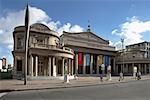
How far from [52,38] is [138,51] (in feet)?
213

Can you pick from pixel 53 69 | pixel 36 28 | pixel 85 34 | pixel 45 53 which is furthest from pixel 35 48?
pixel 85 34

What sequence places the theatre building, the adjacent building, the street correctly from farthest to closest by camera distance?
the adjacent building
the theatre building
the street

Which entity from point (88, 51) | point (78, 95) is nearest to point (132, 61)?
point (88, 51)

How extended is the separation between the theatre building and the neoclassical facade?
92.3 ft

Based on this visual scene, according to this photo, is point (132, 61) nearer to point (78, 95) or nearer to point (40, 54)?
point (40, 54)

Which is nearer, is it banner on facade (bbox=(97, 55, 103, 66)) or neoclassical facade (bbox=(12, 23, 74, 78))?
neoclassical facade (bbox=(12, 23, 74, 78))

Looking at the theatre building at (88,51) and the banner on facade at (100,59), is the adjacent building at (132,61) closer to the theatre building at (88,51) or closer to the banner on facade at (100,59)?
the theatre building at (88,51)

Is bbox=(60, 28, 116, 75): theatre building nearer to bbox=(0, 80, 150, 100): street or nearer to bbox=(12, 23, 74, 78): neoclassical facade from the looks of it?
bbox=(12, 23, 74, 78): neoclassical facade

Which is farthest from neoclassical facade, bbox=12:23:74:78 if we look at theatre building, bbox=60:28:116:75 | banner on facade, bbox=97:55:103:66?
banner on facade, bbox=97:55:103:66

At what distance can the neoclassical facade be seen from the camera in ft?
155

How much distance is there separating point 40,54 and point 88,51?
45.0 m

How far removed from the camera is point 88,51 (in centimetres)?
9100

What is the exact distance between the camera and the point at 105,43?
99.8m

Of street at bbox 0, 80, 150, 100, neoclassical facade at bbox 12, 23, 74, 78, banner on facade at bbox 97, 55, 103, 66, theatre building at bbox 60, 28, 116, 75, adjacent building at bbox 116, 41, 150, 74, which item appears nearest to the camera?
street at bbox 0, 80, 150, 100
